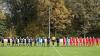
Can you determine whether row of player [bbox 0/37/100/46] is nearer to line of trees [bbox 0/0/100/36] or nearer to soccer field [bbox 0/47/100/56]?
soccer field [bbox 0/47/100/56]

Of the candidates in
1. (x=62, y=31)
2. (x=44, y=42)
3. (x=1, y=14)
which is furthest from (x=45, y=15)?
(x=44, y=42)

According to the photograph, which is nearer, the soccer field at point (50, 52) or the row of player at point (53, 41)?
the soccer field at point (50, 52)

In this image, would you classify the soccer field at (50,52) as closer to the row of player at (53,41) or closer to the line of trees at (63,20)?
the row of player at (53,41)

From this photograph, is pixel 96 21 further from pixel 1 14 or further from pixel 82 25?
pixel 1 14

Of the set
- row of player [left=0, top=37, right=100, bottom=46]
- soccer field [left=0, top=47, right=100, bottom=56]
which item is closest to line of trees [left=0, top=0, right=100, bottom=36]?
row of player [left=0, top=37, right=100, bottom=46]

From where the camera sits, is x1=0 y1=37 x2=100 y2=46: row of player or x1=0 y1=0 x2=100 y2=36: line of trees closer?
x1=0 y1=37 x2=100 y2=46: row of player

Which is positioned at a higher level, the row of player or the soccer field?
the soccer field

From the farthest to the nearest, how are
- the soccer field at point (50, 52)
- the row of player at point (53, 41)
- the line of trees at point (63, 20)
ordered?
1. the line of trees at point (63, 20)
2. the row of player at point (53, 41)
3. the soccer field at point (50, 52)

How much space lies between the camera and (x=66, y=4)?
74.1 meters

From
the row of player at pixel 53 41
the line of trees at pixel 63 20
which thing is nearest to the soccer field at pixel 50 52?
the row of player at pixel 53 41

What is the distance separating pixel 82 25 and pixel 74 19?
3290 millimetres

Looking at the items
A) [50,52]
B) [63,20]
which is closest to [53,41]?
[50,52]

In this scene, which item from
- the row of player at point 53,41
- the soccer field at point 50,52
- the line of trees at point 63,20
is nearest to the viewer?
the soccer field at point 50,52

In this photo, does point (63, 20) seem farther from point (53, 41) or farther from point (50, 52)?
point (50, 52)
